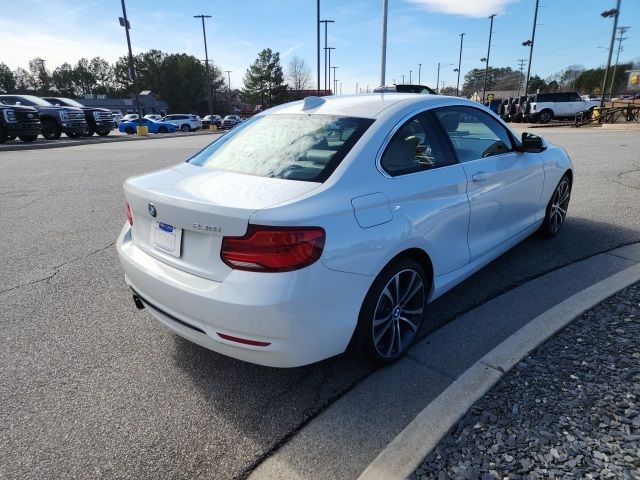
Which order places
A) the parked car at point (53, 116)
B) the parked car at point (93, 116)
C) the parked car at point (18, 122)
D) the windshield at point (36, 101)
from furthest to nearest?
the parked car at point (93, 116)
the windshield at point (36, 101)
the parked car at point (53, 116)
the parked car at point (18, 122)

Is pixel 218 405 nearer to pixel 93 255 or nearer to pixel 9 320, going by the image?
pixel 9 320

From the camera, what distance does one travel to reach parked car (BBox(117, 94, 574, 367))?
7.04 ft

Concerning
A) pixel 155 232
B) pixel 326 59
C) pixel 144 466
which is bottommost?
pixel 144 466

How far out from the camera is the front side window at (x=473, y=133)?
11.0ft

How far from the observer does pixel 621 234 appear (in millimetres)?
5207

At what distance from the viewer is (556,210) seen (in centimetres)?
506

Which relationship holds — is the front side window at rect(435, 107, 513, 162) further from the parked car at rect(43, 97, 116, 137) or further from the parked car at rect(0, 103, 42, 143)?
the parked car at rect(43, 97, 116, 137)

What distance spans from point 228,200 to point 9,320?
7.98 feet

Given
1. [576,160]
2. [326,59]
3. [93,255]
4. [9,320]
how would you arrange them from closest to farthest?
[9,320]
[93,255]
[576,160]
[326,59]

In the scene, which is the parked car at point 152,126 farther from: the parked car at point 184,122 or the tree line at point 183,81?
the tree line at point 183,81

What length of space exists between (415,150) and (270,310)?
60.3 inches

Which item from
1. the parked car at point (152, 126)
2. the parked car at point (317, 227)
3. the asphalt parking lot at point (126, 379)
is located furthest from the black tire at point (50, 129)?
the parked car at point (317, 227)

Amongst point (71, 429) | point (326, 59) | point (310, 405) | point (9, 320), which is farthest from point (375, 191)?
point (326, 59)

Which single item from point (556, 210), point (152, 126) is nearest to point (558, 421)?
point (556, 210)
